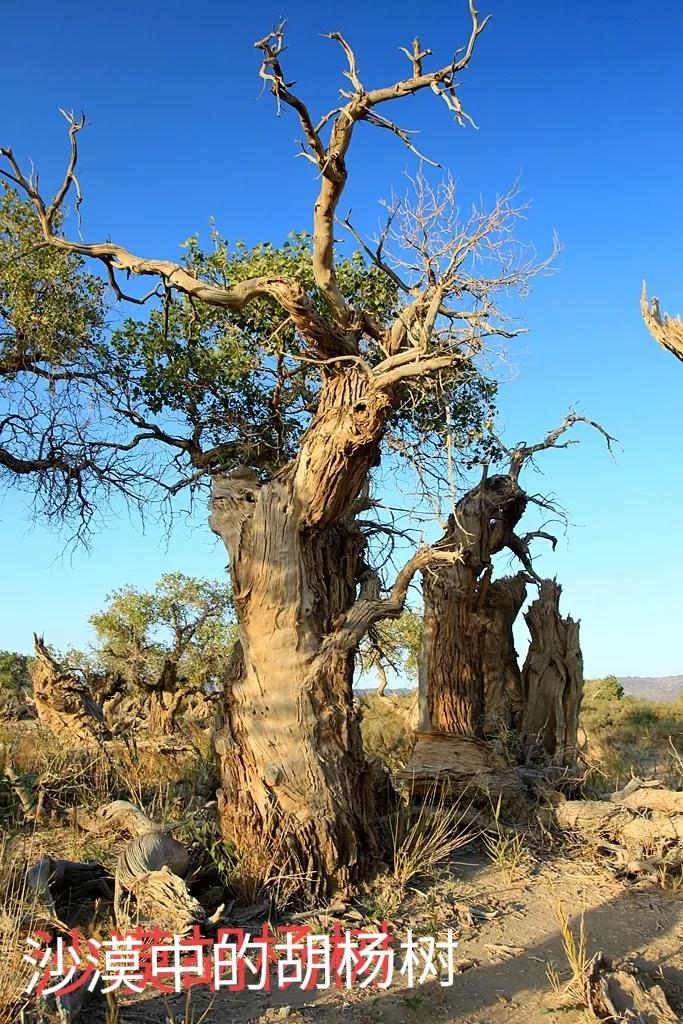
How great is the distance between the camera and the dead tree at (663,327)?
788 centimetres

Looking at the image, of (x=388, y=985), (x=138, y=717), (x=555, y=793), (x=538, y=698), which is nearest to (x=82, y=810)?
(x=388, y=985)

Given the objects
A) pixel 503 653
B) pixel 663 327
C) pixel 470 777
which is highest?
pixel 663 327

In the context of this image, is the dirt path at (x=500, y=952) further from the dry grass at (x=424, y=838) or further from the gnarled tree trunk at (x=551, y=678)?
the gnarled tree trunk at (x=551, y=678)

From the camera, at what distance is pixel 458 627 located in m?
9.43

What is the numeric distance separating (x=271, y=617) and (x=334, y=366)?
205 centimetres

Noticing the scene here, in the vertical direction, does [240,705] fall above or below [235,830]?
above

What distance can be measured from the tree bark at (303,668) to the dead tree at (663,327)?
10.4ft

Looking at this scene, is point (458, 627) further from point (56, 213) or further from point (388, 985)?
point (56, 213)

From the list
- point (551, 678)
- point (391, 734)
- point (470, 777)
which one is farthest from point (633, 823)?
point (391, 734)

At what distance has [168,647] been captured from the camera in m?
20.0

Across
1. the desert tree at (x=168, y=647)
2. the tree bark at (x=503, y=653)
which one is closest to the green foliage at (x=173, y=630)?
the desert tree at (x=168, y=647)

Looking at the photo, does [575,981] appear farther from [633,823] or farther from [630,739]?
[630,739]

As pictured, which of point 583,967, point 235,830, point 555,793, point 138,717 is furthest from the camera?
point 138,717

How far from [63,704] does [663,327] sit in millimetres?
8492
